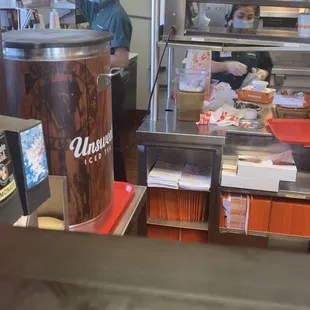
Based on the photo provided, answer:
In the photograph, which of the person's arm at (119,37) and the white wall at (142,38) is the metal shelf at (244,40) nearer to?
the person's arm at (119,37)

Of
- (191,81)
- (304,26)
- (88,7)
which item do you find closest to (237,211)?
(191,81)

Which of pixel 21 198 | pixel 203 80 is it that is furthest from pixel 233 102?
pixel 21 198

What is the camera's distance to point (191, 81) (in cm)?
211

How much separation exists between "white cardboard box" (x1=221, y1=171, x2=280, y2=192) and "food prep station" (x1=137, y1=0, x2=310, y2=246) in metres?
0.02

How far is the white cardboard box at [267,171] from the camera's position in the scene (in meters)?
1.99

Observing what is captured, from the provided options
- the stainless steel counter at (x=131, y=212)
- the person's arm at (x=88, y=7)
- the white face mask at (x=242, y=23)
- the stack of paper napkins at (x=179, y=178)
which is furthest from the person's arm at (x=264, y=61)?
the stainless steel counter at (x=131, y=212)

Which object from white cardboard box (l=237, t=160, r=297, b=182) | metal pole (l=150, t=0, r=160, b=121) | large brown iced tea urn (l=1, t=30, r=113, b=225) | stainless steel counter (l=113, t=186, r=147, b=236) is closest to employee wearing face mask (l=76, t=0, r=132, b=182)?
metal pole (l=150, t=0, r=160, b=121)

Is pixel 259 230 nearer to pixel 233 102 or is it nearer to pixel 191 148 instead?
pixel 191 148

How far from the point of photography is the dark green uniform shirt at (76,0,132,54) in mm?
2949

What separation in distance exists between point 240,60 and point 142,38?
1914mm

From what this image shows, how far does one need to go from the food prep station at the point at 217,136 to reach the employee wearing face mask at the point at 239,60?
0.39 meters

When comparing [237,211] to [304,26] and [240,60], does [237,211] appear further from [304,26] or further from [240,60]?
[240,60]

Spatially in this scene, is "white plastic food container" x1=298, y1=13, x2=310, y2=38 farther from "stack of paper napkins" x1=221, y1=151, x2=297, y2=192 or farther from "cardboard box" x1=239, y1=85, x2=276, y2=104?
"stack of paper napkins" x1=221, y1=151, x2=297, y2=192

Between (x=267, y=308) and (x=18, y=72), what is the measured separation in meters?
0.71
